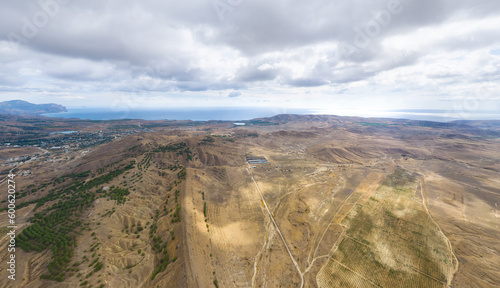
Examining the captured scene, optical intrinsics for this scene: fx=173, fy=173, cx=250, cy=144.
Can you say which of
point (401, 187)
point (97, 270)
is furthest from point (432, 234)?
point (97, 270)

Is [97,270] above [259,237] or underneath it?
above

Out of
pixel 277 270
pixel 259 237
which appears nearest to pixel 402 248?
pixel 277 270

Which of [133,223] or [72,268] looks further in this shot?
[133,223]

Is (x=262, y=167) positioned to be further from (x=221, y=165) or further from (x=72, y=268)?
(x=72, y=268)

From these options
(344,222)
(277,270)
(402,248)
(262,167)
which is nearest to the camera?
(277,270)

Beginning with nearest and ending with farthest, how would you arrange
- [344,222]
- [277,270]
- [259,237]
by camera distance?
[277,270] < [259,237] < [344,222]

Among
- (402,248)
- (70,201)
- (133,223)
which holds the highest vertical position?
(70,201)

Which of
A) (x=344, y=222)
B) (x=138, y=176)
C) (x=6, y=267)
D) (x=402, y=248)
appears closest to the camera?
(x=6, y=267)

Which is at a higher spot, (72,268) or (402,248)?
(72,268)

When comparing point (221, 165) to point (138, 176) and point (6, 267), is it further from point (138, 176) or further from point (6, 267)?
point (6, 267)
